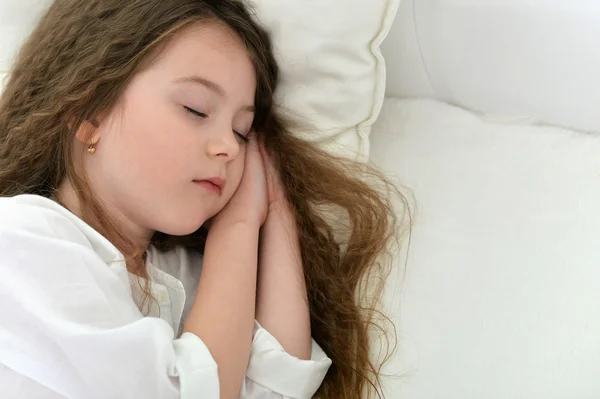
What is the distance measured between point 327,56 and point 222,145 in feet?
0.83

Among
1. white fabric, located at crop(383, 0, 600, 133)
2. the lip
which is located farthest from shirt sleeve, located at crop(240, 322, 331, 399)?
white fabric, located at crop(383, 0, 600, 133)

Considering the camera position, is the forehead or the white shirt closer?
the white shirt

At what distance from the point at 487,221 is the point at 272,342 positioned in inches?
15.1

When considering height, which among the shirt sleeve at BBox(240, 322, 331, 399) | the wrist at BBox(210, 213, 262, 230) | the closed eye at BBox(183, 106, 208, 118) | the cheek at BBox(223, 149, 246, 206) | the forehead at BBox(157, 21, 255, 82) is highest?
the forehead at BBox(157, 21, 255, 82)

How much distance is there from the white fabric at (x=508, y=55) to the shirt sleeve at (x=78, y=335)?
66cm

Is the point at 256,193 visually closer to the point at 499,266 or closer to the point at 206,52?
the point at 206,52

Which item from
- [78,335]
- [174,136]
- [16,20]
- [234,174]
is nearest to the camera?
[78,335]

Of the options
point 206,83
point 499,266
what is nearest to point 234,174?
point 206,83

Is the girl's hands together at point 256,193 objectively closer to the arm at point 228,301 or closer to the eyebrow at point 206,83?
the arm at point 228,301

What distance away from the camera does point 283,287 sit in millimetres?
986

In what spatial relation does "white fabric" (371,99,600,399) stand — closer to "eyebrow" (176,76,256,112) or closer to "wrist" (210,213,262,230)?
"wrist" (210,213,262,230)

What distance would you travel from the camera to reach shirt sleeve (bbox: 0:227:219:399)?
2.36ft

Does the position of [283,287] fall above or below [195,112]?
below

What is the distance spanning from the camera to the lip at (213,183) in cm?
95
